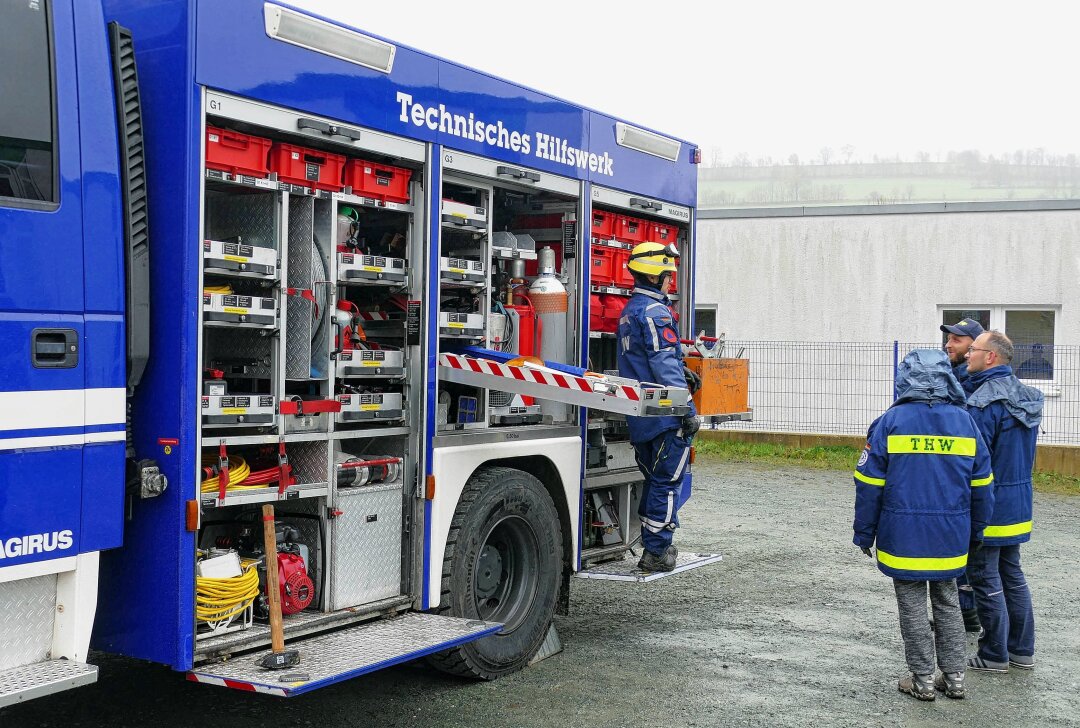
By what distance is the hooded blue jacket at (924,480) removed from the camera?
605cm

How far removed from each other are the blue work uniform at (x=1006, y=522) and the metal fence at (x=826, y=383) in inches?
378

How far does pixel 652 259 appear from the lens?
287 inches

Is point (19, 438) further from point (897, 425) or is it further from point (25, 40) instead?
point (897, 425)

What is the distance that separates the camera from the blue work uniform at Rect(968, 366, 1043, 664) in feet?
22.2

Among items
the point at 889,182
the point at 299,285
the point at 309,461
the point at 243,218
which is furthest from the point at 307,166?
the point at 889,182

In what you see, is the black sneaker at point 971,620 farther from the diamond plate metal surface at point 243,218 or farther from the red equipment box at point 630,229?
the diamond plate metal surface at point 243,218

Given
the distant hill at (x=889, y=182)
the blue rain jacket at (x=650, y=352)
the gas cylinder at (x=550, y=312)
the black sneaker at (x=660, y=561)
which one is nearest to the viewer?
the gas cylinder at (x=550, y=312)

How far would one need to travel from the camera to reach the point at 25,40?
402 centimetres

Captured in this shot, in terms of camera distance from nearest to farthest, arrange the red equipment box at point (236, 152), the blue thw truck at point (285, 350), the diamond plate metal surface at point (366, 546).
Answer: the blue thw truck at point (285, 350)
the red equipment box at point (236, 152)
the diamond plate metal surface at point (366, 546)

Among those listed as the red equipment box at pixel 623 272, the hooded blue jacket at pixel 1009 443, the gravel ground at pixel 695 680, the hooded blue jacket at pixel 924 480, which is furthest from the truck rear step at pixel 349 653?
the hooded blue jacket at pixel 1009 443

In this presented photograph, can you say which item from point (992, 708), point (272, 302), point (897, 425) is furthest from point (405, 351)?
point (992, 708)

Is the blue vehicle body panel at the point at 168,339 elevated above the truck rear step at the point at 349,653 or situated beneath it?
elevated above

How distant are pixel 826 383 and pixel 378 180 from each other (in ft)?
42.0

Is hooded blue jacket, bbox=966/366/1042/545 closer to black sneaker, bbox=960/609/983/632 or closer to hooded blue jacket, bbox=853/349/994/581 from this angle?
hooded blue jacket, bbox=853/349/994/581
